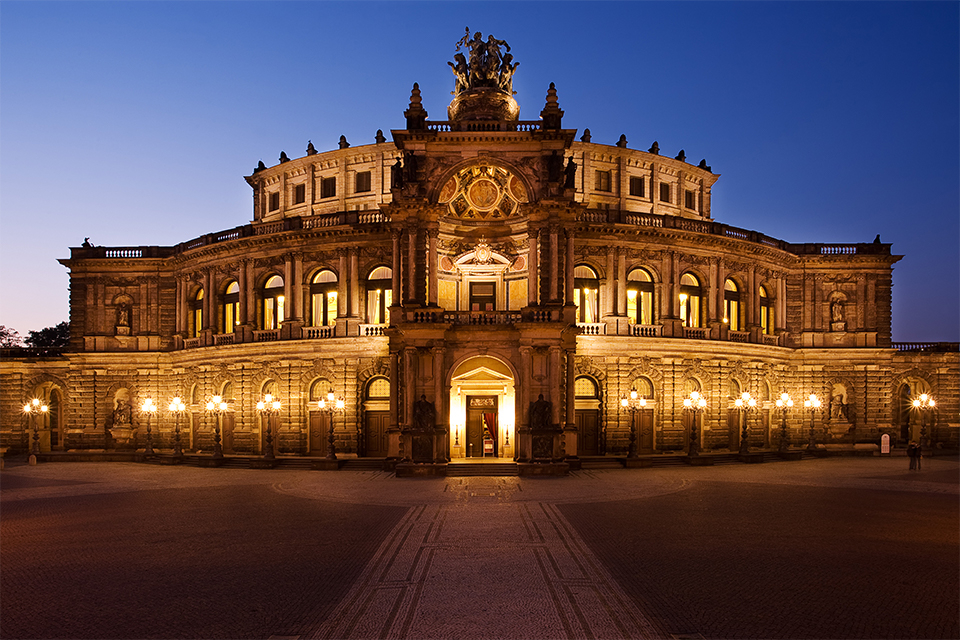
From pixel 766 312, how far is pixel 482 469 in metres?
27.5

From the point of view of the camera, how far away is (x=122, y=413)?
52.0 meters

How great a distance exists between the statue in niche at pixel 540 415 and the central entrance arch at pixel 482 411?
3749 millimetres

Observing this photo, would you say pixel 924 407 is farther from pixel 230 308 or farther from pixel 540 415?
pixel 230 308

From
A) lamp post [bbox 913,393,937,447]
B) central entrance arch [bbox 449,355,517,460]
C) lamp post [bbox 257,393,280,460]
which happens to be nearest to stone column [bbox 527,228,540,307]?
central entrance arch [bbox 449,355,517,460]

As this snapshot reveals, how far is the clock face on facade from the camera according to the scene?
42.4 metres

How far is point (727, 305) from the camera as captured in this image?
164 feet

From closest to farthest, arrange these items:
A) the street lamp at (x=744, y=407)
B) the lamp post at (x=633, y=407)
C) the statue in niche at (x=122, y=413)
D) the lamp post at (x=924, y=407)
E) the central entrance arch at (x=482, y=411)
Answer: the lamp post at (x=633, y=407), the central entrance arch at (x=482, y=411), the street lamp at (x=744, y=407), the lamp post at (x=924, y=407), the statue in niche at (x=122, y=413)

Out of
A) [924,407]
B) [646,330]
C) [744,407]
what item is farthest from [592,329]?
[924,407]

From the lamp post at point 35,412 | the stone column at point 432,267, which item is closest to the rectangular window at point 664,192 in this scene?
the stone column at point 432,267

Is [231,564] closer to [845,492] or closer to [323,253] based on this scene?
[845,492]

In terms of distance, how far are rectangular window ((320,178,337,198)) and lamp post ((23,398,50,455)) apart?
25.9 metres

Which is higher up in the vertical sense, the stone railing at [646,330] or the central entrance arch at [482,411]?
the stone railing at [646,330]

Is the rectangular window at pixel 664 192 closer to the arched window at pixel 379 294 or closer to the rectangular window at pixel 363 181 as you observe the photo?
the rectangular window at pixel 363 181

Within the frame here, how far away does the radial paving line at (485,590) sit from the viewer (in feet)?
40.2
